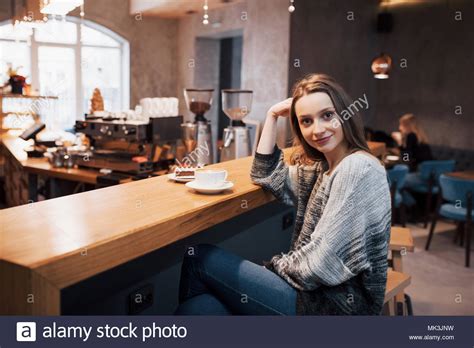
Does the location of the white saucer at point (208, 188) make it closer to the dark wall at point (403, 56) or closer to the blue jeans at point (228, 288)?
the blue jeans at point (228, 288)

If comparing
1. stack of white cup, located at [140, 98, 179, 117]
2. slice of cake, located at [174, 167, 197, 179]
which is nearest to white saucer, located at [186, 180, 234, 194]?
slice of cake, located at [174, 167, 197, 179]

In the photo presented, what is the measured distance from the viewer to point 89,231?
1.19 meters

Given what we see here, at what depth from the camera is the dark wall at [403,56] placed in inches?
248

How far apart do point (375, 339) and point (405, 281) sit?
0.54 metres

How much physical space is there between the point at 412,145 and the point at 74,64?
269 inches

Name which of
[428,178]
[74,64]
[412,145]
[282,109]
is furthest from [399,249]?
[74,64]

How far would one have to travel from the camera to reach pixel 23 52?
9.20 m

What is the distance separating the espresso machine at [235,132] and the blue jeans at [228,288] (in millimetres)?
1338

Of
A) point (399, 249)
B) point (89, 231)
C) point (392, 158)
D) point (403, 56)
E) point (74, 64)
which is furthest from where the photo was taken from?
point (74, 64)

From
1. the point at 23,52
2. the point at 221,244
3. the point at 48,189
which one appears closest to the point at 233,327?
the point at 221,244

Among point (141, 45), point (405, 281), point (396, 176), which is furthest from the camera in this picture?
point (141, 45)

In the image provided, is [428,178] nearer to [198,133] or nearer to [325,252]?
[198,133]

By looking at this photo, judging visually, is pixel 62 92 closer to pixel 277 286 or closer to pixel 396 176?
pixel 396 176

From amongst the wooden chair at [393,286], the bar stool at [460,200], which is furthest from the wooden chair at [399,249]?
the bar stool at [460,200]
